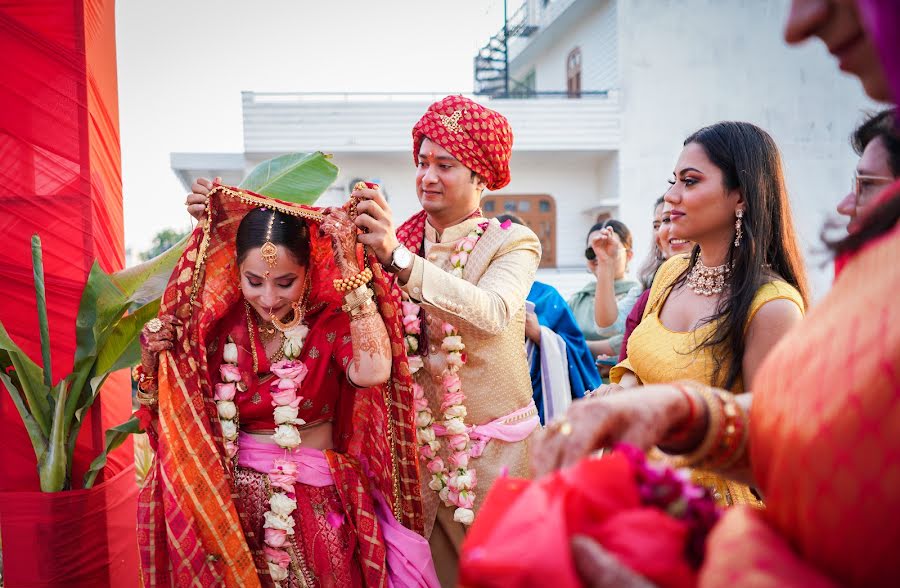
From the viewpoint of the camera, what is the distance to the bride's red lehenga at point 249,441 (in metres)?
2.34

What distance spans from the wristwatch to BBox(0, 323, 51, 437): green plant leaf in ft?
5.45

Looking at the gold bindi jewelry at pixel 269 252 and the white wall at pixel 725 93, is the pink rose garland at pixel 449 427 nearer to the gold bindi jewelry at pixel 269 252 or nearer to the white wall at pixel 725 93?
the gold bindi jewelry at pixel 269 252

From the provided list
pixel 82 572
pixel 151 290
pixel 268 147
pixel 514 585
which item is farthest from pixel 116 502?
pixel 268 147

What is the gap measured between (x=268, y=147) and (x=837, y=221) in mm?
12526

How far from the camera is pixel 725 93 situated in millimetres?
13945

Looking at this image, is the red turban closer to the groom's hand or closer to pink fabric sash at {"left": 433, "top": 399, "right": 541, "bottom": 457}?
the groom's hand

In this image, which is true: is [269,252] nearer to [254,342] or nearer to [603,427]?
[254,342]

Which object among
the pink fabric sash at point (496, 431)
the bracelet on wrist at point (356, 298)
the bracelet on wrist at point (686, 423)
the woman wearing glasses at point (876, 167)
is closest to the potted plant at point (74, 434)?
the bracelet on wrist at point (356, 298)

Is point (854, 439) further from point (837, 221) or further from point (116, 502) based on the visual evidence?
point (116, 502)

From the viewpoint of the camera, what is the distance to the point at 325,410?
2654 millimetres

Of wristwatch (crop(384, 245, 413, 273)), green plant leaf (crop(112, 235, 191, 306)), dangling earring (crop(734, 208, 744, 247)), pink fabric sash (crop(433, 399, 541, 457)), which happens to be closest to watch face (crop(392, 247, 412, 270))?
wristwatch (crop(384, 245, 413, 273))

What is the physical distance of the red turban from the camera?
283 cm

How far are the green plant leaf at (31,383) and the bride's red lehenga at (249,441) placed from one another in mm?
833

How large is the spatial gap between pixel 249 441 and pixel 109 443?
36.1 inches
